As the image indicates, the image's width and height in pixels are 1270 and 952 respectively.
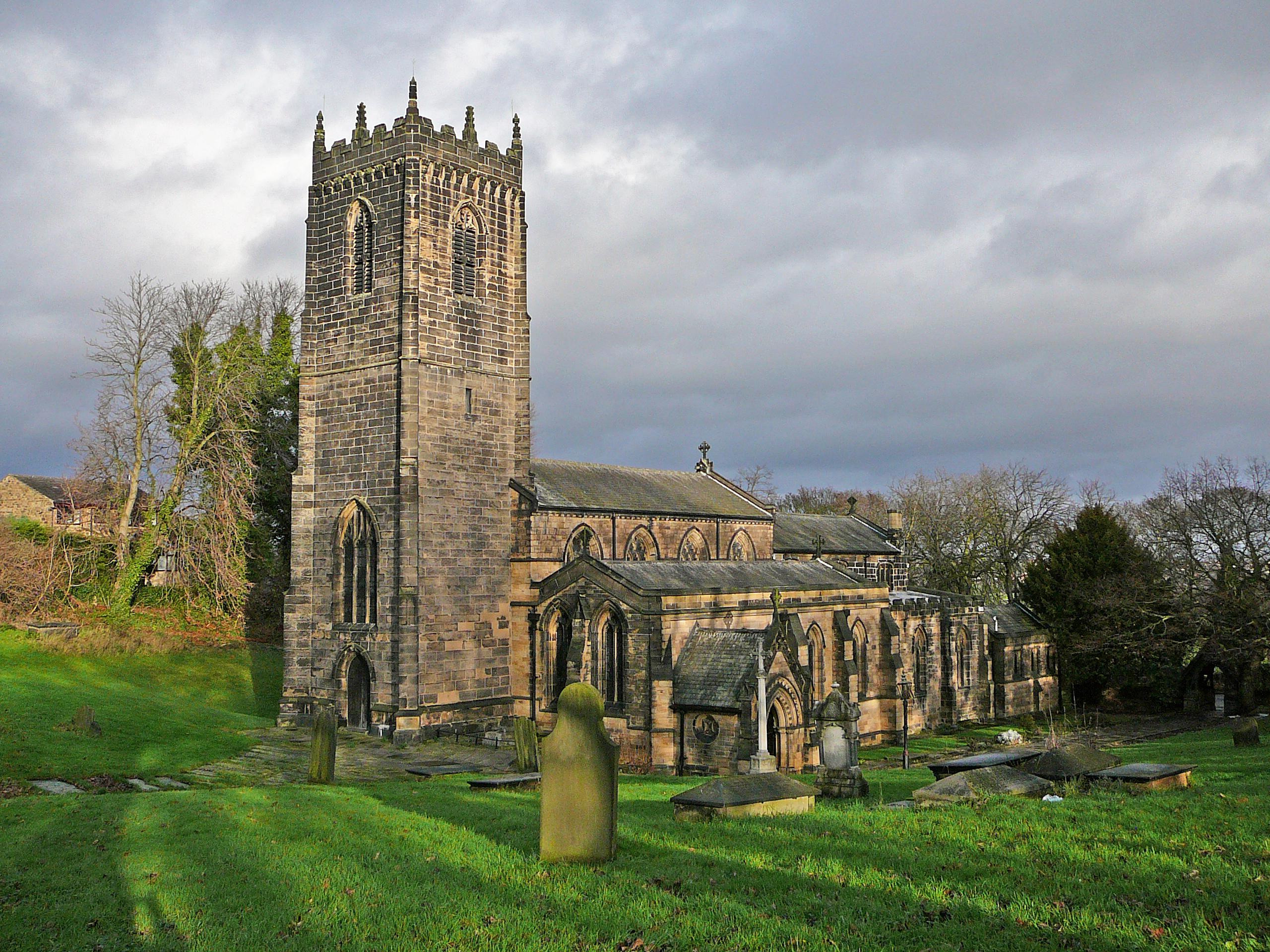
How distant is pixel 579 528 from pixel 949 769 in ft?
63.4

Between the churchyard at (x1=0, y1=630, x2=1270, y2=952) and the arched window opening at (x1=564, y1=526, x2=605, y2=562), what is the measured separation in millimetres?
18477

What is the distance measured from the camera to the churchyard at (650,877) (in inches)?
327

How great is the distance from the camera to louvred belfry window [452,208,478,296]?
33.1m

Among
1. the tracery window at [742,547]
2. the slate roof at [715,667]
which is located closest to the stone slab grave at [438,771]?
the slate roof at [715,667]

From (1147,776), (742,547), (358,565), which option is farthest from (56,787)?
(742,547)

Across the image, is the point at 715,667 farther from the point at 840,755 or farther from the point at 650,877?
the point at 650,877

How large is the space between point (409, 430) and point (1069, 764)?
2184 centimetres

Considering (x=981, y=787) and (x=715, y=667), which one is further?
(x=715, y=667)

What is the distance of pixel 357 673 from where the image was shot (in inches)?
1265

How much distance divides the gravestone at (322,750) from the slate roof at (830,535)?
91.5 ft

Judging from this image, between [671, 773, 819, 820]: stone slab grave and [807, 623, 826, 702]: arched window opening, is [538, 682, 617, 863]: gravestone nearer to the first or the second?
[671, 773, 819, 820]: stone slab grave

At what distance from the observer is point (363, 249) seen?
33.3m

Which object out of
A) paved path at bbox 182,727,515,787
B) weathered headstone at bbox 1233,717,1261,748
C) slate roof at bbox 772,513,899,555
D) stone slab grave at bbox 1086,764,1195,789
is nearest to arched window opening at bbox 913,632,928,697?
slate roof at bbox 772,513,899,555

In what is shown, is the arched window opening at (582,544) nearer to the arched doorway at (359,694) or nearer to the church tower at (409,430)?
the church tower at (409,430)
